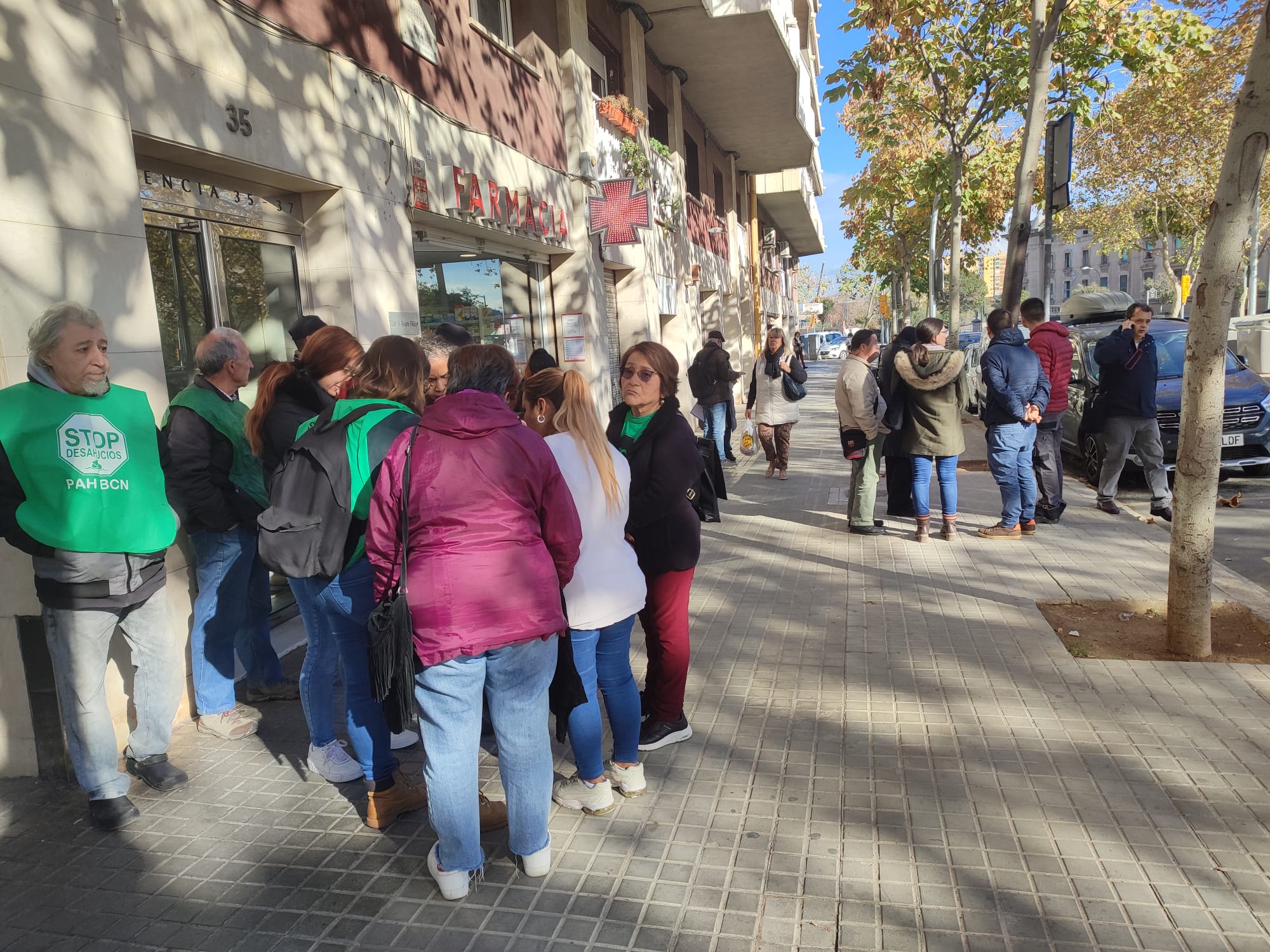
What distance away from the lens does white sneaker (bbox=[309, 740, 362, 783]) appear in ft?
12.5

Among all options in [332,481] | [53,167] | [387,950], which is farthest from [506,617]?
[53,167]

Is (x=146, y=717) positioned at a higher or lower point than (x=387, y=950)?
higher

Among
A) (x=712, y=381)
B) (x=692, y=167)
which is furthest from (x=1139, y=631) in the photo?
(x=692, y=167)

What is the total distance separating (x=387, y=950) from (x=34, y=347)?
2.49m

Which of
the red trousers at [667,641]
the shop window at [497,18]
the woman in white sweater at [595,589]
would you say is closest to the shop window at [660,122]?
the shop window at [497,18]

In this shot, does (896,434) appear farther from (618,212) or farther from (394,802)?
(394,802)

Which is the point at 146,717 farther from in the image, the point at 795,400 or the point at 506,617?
the point at 795,400

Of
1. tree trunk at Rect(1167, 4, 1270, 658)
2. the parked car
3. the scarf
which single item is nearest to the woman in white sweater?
tree trunk at Rect(1167, 4, 1270, 658)

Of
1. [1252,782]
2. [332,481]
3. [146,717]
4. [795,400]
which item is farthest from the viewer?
[795,400]

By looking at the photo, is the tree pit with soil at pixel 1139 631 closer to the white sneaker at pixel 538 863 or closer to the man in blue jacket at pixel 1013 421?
the man in blue jacket at pixel 1013 421

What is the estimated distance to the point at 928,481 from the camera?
7.68 metres

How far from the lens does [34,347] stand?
3342 mm

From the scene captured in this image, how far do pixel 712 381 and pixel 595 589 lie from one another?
Result: 8749mm

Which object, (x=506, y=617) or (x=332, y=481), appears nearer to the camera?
(x=506, y=617)
